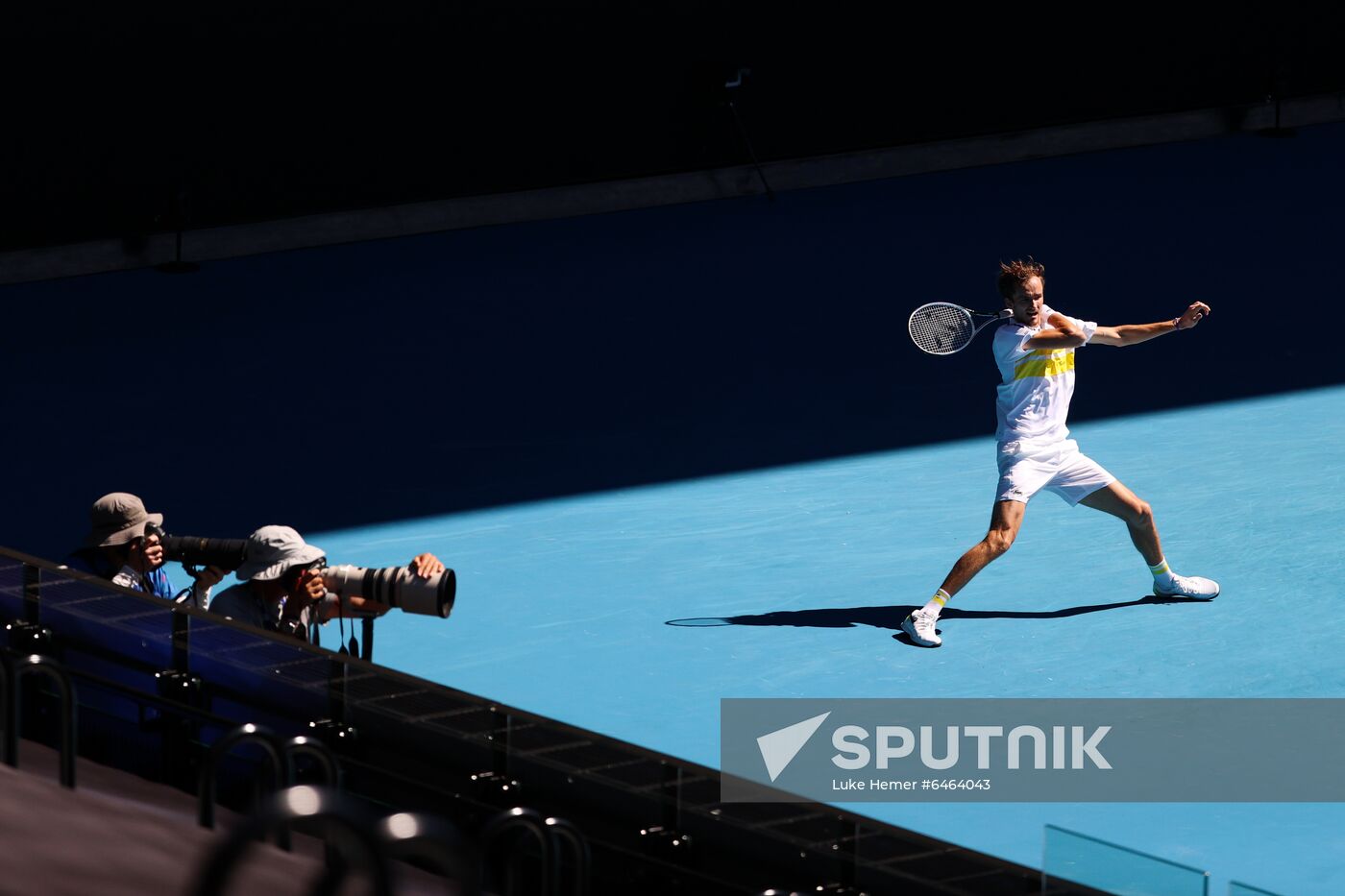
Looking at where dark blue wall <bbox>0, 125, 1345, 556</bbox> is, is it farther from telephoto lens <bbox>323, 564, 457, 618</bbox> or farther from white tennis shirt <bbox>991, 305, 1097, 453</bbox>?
telephoto lens <bbox>323, 564, 457, 618</bbox>

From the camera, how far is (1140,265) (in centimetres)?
1581

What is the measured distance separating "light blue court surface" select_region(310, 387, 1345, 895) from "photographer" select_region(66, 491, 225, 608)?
166 cm

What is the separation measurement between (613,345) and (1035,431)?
207 inches

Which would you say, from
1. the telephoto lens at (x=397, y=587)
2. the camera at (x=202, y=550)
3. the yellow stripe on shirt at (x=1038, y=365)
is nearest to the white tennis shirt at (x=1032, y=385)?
the yellow stripe on shirt at (x=1038, y=365)

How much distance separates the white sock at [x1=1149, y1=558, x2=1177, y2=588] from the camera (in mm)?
9523

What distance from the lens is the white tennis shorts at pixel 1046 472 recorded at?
917 centimetres

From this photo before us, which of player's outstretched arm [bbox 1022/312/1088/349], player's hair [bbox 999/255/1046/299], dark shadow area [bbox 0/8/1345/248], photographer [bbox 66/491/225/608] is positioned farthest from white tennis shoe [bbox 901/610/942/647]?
dark shadow area [bbox 0/8/1345/248]

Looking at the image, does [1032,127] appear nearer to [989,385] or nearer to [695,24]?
[695,24]

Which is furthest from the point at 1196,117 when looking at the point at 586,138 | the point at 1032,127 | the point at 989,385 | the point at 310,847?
the point at 310,847

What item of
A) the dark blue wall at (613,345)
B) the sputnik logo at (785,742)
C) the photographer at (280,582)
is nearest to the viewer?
the photographer at (280,582)

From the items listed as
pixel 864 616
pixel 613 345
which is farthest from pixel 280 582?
pixel 613 345

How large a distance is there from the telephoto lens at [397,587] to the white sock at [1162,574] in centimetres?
397

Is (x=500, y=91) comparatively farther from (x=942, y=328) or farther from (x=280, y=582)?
(x=280, y=582)

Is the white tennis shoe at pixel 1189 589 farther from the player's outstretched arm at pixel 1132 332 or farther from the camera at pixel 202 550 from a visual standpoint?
the camera at pixel 202 550
